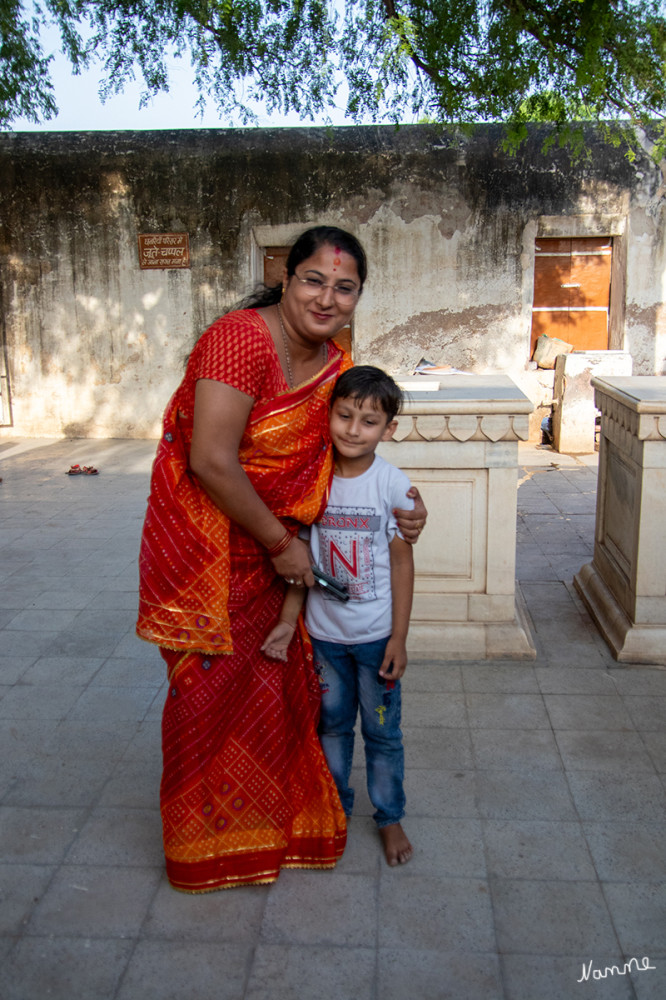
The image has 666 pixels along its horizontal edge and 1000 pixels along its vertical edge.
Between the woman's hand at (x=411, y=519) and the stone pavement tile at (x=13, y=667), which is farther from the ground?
the woman's hand at (x=411, y=519)

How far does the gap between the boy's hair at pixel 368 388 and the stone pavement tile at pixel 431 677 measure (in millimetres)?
1622

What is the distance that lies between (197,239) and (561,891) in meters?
8.19

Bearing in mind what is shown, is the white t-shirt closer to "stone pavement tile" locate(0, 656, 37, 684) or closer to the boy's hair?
the boy's hair

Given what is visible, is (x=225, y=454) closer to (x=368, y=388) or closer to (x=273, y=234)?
(x=368, y=388)

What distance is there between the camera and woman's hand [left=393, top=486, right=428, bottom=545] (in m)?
2.27

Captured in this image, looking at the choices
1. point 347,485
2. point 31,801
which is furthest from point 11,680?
point 347,485

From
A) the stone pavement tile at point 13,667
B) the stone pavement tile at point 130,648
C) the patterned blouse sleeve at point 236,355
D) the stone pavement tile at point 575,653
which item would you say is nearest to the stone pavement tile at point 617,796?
the stone pavement tile at point 575,653

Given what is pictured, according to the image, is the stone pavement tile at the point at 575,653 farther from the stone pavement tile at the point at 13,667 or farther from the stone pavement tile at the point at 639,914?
the stone pavement tile at the point at 13,667

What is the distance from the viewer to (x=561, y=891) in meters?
2.28

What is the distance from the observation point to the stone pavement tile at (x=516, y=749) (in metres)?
2.91

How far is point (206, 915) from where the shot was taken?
2.20m

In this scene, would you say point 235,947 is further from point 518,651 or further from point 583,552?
point 583,552

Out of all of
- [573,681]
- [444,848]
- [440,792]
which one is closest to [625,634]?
[573,681]

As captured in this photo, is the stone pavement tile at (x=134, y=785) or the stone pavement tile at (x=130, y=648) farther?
the stone pavement tile at (x=130, y=648)
